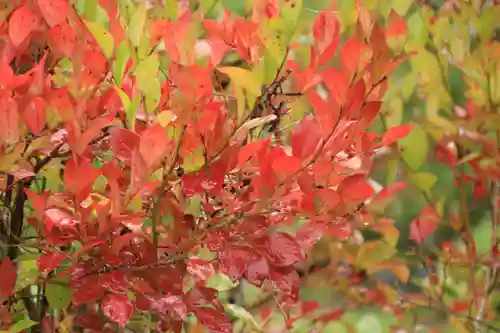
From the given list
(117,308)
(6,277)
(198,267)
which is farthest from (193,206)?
(6,277)

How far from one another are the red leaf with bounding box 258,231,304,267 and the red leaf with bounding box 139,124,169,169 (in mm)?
217

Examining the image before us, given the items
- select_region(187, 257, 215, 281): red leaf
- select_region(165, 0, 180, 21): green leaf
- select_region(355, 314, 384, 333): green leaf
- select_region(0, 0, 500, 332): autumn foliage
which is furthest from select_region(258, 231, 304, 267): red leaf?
select_region(355, 314, 384, 333): green leaf

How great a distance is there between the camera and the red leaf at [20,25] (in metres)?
1.14

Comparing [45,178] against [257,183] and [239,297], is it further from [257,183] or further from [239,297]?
[239,297]

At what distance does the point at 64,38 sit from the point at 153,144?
302 mm

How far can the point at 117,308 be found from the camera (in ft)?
3.42

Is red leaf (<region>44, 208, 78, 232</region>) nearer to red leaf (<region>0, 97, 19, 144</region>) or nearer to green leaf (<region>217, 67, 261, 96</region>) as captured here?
red leaf (<region>0, 97, 19, 144</region>)

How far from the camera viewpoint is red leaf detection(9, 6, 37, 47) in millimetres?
1138

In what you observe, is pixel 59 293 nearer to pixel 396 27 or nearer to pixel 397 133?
pixel 397 133

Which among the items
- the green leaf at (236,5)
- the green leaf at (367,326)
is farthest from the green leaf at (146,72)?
the green leaf at (236,5)

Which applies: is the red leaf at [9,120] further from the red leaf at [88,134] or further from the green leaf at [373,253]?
the green leaf at [373,253]

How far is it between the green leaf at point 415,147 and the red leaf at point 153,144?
2.94 feet

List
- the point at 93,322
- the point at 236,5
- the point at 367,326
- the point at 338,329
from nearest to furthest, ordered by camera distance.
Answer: the point at 93,322
the point at 367,326
the point at 338,329
the point at 236,5

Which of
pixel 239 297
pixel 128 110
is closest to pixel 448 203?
pixel 239 297
